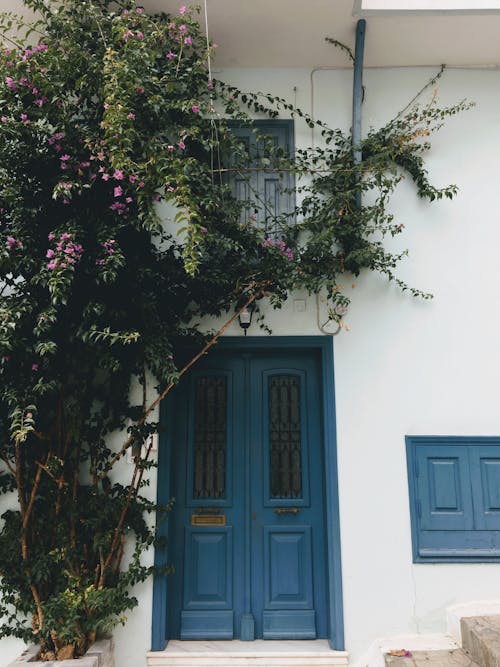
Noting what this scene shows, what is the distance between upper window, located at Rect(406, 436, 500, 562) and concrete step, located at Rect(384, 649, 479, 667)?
25.7 inches

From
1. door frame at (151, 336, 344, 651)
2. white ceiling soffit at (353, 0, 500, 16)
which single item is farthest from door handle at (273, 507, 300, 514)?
white ceiling soffit at (353, 0, 500, 16)

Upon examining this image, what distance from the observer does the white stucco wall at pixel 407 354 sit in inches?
166

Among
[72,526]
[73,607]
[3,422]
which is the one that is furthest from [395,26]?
[73,607]

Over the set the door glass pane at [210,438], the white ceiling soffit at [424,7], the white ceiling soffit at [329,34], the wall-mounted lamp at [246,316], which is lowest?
the door glass pane at [210,438]

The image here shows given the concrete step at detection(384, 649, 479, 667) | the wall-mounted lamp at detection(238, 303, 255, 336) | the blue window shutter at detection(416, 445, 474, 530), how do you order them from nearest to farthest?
the concrete step at detection(384, 649, 479, 667), the blue window shutter at detection(416, 445, 474, 530), the wall-mounted lamp at detection(238, 303, 255, 336)

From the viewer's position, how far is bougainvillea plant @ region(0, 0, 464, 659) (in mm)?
3668

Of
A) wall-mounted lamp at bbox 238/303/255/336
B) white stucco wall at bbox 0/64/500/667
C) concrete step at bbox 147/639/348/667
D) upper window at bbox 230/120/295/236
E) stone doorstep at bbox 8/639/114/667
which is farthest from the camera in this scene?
upper window at bbox 230/120/295/236

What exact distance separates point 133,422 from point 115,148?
2.15 m

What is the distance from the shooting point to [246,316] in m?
4.54

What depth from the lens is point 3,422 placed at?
3945 mm

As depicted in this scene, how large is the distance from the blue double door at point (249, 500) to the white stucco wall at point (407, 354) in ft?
1.10

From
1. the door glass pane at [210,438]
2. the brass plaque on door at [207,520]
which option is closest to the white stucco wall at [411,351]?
the door glass pane at [210,438]

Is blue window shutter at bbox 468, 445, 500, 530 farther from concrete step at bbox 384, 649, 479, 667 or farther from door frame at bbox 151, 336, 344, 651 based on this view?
door frame at bbox 151, 336, 344, 651

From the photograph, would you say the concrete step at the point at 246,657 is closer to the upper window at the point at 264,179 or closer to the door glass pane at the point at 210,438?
the door glass pane at the point at 210,438
